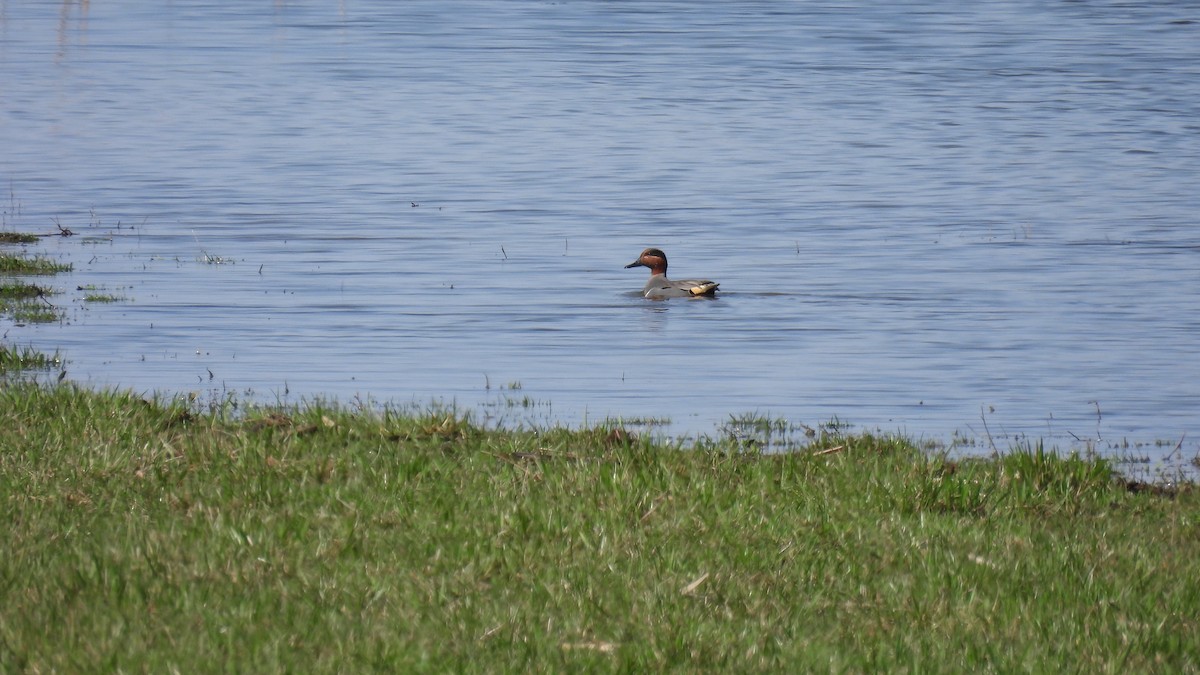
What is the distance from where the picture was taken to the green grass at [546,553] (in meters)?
7.17

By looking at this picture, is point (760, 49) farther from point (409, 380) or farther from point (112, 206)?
point (409, 380)

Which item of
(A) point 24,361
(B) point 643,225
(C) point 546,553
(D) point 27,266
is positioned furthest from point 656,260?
(C) point 546,553

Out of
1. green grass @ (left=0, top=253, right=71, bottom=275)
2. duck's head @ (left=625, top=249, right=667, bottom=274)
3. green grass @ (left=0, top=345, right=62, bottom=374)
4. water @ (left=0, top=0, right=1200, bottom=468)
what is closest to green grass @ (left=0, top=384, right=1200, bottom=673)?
water @ (left=0, top=0, right=1200, bottom=468)

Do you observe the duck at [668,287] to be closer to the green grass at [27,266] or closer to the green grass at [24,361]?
the green grass at [27,266]

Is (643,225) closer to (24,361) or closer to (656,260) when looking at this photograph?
(656,260)

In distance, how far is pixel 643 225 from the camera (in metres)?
27.4

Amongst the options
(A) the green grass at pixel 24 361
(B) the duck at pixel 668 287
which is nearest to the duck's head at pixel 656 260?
(B) the duck at pixel 668 287

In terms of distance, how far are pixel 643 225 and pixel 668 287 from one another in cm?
648

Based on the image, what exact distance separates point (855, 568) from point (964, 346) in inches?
382

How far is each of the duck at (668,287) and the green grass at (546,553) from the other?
10155 mm

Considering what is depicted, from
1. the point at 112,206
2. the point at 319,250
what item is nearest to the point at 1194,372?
the point at 319,250

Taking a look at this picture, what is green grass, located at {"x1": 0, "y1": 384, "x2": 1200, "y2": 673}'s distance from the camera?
717 cm

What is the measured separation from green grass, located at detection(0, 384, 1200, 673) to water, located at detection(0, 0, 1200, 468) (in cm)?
219

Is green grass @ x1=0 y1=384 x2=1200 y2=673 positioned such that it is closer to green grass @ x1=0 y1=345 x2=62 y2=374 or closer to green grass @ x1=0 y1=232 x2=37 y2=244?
green grass @ x1=0 y1=345 x2=62 y2=374
